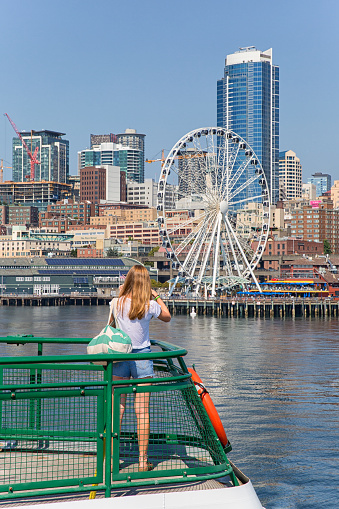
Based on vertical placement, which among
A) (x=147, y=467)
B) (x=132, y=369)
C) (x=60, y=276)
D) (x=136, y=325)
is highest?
(x=136, y=325)

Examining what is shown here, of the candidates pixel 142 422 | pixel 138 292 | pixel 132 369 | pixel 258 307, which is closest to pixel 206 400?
pixel 142 422

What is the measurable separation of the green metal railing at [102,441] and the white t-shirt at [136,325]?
298 millimetres

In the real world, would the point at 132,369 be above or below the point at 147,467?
above

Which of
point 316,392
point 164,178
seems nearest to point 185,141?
point 164,178

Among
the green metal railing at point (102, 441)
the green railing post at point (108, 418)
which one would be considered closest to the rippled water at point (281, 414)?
the green metal railing at point (102, 441)

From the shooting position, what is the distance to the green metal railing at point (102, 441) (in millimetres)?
6574

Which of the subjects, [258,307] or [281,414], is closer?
[281,414]

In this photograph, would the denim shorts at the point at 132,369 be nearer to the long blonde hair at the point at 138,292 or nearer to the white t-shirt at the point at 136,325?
the white t-shirt at the point at 136,325

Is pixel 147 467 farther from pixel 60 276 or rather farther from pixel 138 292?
pixel 60 276

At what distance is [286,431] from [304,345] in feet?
106

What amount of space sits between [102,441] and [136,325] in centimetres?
138

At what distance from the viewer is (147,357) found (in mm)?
6863

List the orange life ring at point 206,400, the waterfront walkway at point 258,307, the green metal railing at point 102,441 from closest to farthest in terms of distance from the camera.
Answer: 1. the green metal railing at point 102,441
2. the orange life ring at point 206,400
3. the waterfront walkway at point 258,307

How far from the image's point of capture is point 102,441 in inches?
269
